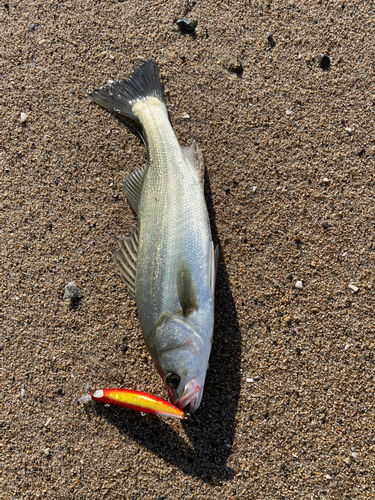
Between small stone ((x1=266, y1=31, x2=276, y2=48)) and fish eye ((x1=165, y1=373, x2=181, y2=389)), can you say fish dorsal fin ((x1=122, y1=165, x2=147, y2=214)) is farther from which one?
small stone ((x1=266, y1=31, x2=276, y2=48))

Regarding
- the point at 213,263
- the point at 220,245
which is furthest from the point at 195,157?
the point at 213,263

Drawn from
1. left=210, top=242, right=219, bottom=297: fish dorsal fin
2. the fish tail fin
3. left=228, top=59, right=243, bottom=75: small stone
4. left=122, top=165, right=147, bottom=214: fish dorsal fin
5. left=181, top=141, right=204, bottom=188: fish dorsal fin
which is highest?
left=228, top=59, right=243, bottom=75: small stone

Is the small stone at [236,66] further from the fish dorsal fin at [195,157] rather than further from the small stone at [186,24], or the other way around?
the fish dorsal fin at [195,157]

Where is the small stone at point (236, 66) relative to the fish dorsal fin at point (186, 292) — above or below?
above

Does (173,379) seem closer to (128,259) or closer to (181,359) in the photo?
(181,359)

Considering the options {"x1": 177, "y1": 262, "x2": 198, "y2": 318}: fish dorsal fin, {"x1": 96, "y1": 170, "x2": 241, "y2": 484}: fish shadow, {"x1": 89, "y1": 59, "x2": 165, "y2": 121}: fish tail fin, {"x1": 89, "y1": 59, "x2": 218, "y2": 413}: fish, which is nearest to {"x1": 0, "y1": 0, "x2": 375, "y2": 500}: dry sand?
{"x1": 96, "y1": 170, "x2": 241, "y2": 484}: fish shadow

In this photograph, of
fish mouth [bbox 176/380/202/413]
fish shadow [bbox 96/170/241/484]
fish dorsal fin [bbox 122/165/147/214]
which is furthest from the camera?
fish dorsal fin [bbox 122/165/147/214]

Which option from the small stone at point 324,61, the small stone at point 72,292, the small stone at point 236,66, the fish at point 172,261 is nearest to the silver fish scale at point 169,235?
the fish at point 172,261

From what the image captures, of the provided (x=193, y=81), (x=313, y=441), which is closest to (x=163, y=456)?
(x=313, y=441)
